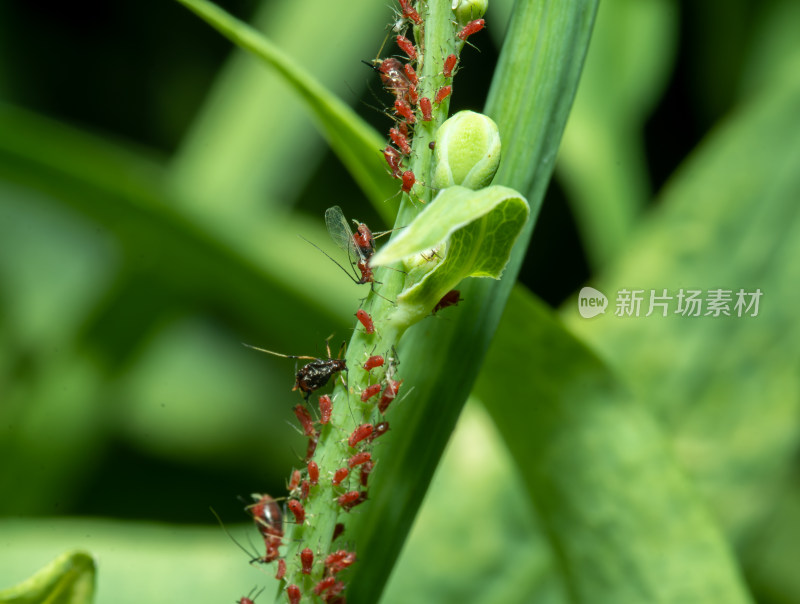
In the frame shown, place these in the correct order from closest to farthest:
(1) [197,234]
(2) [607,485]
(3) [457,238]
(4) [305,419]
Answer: (3) [457,238] < (4) [305,419] < (2) [607,485] < (1) [197,234]

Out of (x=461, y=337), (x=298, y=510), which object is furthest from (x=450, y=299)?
(x=298, y=510)

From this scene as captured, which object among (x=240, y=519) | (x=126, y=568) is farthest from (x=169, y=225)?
(x=240, y=519)

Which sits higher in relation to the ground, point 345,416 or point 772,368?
point 772,368

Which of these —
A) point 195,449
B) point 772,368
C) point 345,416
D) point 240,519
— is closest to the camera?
point 345,416

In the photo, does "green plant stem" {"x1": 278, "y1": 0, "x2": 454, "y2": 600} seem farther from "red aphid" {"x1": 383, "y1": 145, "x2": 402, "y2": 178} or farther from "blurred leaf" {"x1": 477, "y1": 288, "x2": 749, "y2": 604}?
"blurred leaf" {"x1": 477, "y1": 288, "x2": 749, "y2": 604}

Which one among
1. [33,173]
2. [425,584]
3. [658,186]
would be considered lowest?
[425,584]

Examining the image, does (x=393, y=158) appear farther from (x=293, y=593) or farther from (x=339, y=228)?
(x=293, y=593)

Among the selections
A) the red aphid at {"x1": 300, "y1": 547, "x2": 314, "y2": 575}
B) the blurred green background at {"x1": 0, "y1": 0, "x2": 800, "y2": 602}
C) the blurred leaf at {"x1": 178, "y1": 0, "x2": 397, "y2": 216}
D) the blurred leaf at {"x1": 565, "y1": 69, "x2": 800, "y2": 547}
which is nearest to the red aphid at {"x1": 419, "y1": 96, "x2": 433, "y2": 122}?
the blurred leaf at {"x1": 178, "y1": 0, "x2": 397, "y2": 216}

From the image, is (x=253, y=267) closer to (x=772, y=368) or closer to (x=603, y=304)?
(x=603, y=304)
